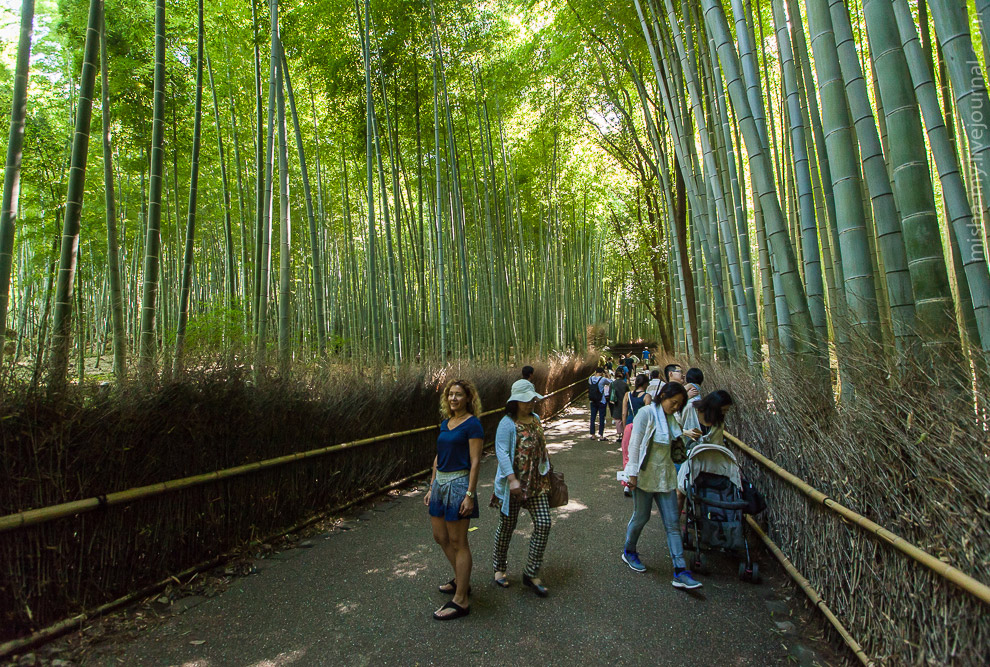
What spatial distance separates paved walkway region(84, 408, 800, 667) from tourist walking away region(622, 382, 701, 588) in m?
0.26

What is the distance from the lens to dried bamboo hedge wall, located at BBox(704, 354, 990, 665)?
1358 mm

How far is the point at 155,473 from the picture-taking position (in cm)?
265

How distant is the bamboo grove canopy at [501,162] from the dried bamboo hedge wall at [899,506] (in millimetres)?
220

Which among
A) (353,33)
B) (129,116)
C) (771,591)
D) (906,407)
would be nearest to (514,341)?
(353,33)

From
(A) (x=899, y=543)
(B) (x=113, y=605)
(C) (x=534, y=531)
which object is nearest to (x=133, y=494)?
(B) (x=113, y=605)

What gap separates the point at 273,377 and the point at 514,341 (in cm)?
762

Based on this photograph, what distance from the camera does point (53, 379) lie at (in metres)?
2.25

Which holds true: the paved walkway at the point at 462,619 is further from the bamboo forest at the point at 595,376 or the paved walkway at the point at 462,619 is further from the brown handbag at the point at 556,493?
the brown handbag at the point at 556,493

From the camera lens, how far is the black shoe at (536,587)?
2.58 meters

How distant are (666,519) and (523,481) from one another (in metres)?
0.84

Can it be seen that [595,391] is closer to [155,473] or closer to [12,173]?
[155,473]

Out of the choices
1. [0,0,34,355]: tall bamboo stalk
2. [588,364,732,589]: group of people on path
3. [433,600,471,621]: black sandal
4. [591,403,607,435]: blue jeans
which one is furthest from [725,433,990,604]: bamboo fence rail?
[591,403,607,435]: blue jeans

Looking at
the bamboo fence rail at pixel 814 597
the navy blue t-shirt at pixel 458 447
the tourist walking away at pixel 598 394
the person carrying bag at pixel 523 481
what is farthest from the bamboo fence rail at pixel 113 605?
the tourist walking away at pixel 598 394

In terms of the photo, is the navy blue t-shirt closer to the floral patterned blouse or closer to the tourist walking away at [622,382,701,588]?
the floral patterned blouse
